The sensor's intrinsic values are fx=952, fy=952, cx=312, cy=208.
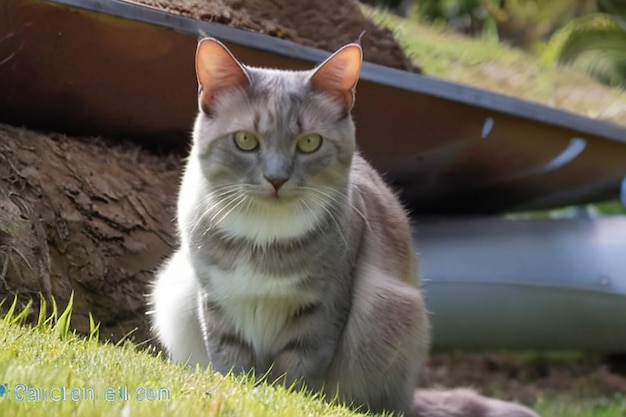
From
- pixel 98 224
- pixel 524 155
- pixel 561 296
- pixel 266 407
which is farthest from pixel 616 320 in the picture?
pixel 266 407

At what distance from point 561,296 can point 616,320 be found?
358 mm

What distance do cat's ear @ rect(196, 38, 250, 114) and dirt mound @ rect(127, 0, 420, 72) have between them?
887 millimetres

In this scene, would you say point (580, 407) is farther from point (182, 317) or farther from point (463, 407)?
point (182, 317)

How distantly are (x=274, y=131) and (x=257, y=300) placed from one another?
1.87 ft

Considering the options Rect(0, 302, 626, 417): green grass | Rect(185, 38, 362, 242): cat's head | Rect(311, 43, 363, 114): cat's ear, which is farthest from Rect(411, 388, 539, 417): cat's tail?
Rect(311, 43, 363, 114): cat's ear

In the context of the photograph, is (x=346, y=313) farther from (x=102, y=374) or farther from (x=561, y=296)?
(x=561, y=296)

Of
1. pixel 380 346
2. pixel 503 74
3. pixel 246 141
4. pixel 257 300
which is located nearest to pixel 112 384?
pixel 257 300

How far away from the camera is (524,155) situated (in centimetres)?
481

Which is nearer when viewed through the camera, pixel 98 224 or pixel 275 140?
pixel 275 140

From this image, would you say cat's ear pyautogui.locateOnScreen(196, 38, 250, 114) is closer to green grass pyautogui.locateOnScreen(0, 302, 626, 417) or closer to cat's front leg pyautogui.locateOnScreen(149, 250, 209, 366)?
cat's front leg pyautogui.locateOnScreen(149, 250, 209, 366)

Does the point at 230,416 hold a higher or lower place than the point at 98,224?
higher

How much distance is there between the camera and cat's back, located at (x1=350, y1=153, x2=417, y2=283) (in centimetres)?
349

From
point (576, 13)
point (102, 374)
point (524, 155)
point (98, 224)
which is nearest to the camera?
point (102, 374)

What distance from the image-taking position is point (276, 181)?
9.72ft
